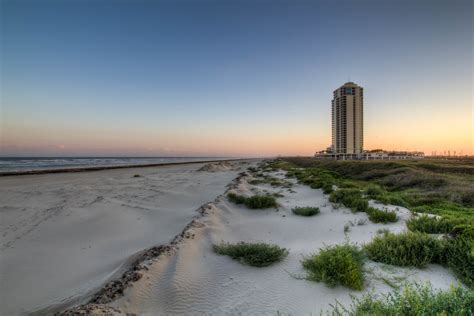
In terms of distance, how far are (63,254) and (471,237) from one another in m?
8.35

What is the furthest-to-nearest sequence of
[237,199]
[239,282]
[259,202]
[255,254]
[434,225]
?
[237,199] → [259,202] → [434,225] → [255,254] → [239,282]

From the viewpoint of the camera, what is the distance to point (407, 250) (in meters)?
4.08

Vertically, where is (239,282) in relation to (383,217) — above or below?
below

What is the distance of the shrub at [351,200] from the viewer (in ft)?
26.2

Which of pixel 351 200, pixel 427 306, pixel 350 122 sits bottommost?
pixel 351 200

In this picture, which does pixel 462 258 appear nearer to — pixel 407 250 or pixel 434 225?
pixel 407 250

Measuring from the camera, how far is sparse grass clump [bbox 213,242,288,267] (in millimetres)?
4331

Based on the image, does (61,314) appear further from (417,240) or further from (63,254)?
(417,240)

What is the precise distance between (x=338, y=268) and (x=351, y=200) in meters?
5.97

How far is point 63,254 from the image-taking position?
504cm

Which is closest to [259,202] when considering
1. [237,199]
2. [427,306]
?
[237,199]

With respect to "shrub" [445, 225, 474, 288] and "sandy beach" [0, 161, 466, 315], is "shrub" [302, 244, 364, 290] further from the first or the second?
"shrub" [445, 225, 474, 288]

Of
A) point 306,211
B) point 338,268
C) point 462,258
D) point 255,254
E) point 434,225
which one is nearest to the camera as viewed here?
point 338,268

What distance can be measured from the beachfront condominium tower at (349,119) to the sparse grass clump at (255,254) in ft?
374
